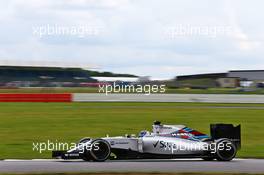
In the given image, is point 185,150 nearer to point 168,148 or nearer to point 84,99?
point 168,148

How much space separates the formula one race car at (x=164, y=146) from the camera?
11.5 meters

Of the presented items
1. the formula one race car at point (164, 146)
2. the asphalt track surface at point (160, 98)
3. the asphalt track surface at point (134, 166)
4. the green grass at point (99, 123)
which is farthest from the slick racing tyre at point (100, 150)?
the asphalt track surface at point (160, 98)

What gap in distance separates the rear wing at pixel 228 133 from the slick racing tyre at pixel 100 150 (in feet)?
7.20

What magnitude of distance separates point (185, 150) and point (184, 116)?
572 inches

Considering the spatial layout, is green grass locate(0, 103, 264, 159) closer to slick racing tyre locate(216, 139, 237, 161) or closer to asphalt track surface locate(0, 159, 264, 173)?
slick racing tyre locate(216, 139, 237, 161)

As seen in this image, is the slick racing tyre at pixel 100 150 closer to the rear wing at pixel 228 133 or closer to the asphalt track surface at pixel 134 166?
the asphalt track surface at pixel 134 166

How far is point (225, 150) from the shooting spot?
11977 mm

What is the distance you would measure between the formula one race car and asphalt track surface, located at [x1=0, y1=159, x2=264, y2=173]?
0.16 m

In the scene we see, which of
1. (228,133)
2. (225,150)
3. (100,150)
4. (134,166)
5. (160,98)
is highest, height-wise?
(160,98)

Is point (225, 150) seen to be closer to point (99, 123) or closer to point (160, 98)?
point (99, 123)

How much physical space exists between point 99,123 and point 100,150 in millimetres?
11237

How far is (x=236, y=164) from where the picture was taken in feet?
37.7

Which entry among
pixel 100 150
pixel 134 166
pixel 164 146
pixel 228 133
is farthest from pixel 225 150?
pixel 100 150

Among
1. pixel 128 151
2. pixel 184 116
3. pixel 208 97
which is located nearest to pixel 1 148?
pixel 128 151
